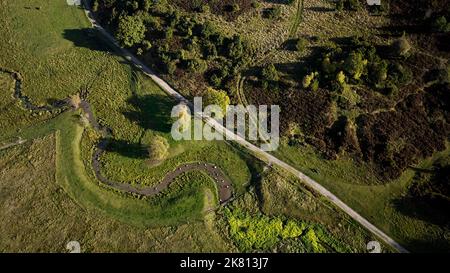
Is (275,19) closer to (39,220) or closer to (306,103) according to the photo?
(306,103)

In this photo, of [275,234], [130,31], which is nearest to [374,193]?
[275,234]

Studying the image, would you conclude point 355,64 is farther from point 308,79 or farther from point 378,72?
point 308,79

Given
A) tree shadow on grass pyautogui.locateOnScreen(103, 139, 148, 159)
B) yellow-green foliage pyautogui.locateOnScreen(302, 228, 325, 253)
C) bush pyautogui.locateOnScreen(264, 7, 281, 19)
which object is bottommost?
yellow-green foliage pyautogui.locateOnScreen(302, 228, 325, 253)

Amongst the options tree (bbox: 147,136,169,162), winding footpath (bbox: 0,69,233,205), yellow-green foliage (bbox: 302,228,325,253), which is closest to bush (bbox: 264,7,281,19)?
winding footpath (bbox: 0,69,233,205)

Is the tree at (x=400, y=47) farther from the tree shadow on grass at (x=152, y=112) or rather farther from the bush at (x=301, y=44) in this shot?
the tree shadow on grass at (x=152, y=112)

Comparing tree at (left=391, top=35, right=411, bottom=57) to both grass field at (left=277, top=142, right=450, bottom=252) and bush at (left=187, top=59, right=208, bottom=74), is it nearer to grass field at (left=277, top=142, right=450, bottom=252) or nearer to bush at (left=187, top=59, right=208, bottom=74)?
grass field at (left=277, top=142, right=450, bottom=252)

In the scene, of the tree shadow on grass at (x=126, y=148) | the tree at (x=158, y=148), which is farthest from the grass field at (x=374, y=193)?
the tree shadow on grass at (x=126, y=148)
